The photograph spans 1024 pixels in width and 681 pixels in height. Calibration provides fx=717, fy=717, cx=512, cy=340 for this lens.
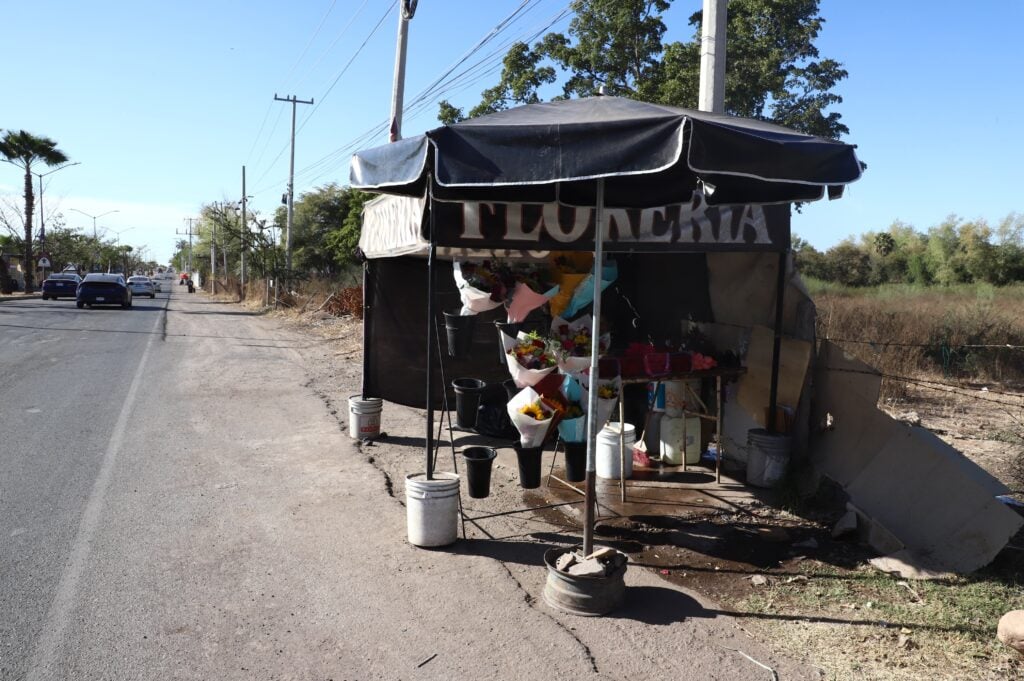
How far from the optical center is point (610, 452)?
679 cm

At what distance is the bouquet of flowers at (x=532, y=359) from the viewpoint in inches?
216

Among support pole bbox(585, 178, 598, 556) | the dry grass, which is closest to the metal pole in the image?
support pole bbox(585, 178, 598, 556)

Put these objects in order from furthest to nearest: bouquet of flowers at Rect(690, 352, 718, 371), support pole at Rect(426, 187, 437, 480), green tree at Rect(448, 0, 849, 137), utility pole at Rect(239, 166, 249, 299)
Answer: utility pole at Rect(239, 166, 249, 299) < green tree at Rect(448, 0, 849, 137) < bouquet of flowers at Rect(690, 352, 718, 371) < support pole at Rect(426, 187, 437, 480)

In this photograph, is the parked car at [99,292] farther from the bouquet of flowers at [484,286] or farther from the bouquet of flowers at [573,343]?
the bouquet of flowers at [573,343]

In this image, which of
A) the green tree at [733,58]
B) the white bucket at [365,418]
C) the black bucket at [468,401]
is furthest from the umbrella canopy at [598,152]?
the green tree at [733,58]

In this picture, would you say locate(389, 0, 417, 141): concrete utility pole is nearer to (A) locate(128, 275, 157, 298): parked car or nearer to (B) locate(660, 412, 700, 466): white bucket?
(B) locate(660, 412, 700, 466): white bucket

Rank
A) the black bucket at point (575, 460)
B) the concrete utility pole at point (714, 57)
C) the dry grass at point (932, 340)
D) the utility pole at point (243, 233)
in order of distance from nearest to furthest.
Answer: the black bucket at point (575, 460) < the concrete utility pole at point (714, 57) < the dry grass at point (932, 340) < the utility pole at point (243, 233)

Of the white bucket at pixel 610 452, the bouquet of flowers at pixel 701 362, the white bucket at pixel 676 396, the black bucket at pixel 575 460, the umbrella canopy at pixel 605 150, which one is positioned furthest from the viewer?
the white bucket at pixel 676 396

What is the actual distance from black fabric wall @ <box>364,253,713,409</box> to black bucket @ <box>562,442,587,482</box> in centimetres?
255

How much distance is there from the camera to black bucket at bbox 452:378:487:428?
8.18 m

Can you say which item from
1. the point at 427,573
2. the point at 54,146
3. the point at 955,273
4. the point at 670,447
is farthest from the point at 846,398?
the point at 54,146

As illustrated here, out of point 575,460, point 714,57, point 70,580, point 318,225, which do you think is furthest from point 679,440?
point 318,225

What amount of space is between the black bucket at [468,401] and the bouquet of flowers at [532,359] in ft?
8.60

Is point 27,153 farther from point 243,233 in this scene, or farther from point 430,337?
point 430,337
